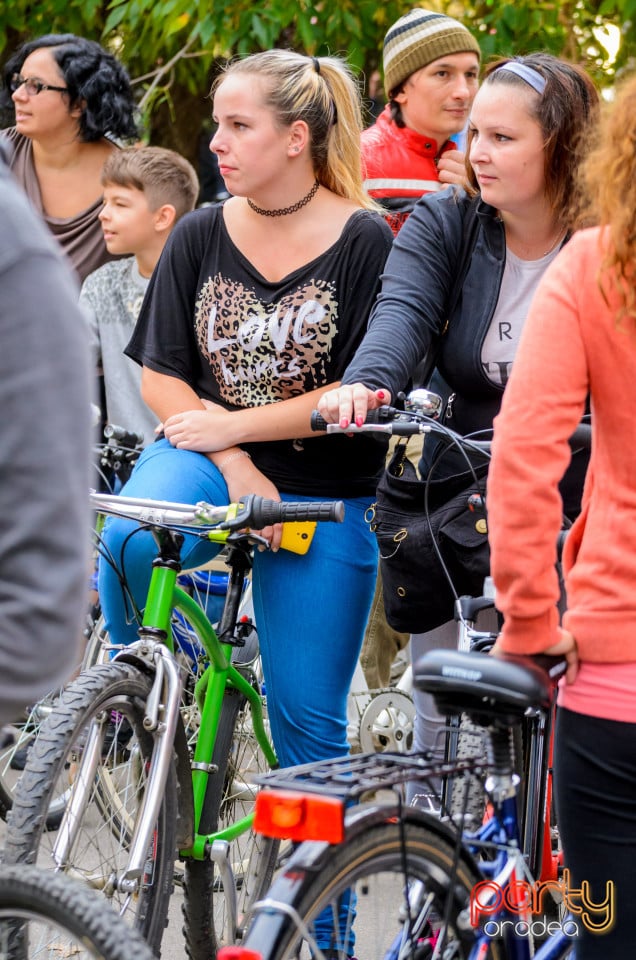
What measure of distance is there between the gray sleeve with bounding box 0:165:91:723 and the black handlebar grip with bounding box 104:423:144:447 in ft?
9.44

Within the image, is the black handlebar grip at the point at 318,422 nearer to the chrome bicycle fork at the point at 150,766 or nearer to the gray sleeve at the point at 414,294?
the gray sleeve at the point at 414,294

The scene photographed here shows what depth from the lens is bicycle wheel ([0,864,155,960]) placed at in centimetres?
194

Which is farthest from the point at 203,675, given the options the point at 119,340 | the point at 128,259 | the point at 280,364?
the point at 128,259

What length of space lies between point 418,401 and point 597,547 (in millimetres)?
793

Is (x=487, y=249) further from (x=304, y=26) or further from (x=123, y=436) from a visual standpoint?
(x=304, y=26)

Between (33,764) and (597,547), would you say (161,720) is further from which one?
(597,547)

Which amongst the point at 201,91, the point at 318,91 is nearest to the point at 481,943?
the point at 318,91

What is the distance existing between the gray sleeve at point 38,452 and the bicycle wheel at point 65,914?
0.56 meters

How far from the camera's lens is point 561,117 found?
303 centimetres

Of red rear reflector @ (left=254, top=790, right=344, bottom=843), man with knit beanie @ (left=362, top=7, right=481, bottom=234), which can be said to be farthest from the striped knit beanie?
red rear reflector @ (left=254, top=790, right=344, bottom=843)

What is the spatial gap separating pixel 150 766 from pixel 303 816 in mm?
1062

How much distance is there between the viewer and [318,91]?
3.49m

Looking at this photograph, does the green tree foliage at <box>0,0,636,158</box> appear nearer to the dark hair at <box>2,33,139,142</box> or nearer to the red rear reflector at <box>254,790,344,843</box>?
the dark hair at <box>2,33,139,142</box>

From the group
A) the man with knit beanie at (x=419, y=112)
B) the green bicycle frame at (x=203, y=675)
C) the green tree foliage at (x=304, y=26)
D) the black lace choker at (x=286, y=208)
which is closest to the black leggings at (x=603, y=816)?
the green bicycle frame at (x=203, y=675)
